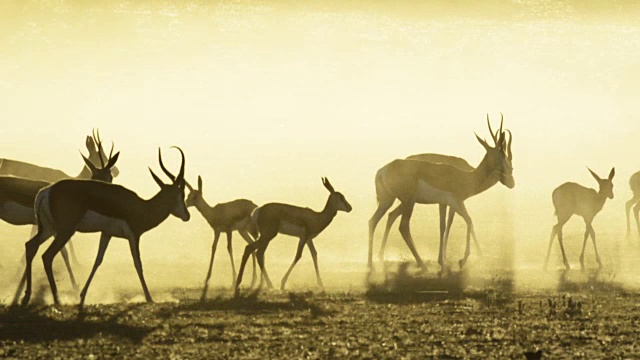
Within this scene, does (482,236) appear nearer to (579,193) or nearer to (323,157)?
(579,193)

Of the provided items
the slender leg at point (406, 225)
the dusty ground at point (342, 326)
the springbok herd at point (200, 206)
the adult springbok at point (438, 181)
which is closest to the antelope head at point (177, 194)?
the springbok herd at point (200, 206)

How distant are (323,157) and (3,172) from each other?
58272 millimetres

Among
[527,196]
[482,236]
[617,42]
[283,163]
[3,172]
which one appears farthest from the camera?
[617,42]

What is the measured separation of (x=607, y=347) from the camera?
2350cm

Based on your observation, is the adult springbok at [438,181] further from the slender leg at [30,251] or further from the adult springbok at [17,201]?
the slender leg at [30,251]

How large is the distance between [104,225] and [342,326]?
4.77 m

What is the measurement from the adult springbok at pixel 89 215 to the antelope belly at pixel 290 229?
2.64m

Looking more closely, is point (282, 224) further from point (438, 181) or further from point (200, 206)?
point (438, 181)

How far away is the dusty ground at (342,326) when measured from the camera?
22953 millimetres

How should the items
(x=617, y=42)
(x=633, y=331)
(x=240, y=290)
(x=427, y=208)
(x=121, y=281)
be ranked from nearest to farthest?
1. (x=633, y=331)
2. (x=240, y=290)
3. (x=121, y=281)
4. (x=427, y=208)
5. (x=617, y=42)

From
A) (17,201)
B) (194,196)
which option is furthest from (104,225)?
(194,196)

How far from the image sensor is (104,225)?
2778 cm

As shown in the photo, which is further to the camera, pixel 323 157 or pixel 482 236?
pixel 323 157

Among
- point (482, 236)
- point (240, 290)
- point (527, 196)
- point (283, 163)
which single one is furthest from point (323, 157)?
point (240, 290)
